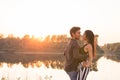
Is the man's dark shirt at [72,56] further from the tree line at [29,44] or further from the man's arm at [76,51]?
the tree line at [29,44]

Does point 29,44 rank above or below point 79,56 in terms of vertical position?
below

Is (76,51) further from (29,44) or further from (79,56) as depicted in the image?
(29,44)

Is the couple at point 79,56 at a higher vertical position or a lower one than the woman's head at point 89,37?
lower

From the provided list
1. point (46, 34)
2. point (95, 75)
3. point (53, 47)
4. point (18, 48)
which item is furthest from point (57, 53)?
point (95, 75)

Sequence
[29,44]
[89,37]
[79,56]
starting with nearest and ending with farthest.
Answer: [79,56], [89,37], [29,44]

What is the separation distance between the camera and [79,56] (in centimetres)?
454

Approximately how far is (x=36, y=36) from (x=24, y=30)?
380mm

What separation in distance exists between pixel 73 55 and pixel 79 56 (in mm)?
68

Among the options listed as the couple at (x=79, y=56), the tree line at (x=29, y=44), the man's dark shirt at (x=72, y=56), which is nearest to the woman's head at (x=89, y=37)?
the couple at (x=79, y=56)

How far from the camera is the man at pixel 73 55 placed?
4562 mm

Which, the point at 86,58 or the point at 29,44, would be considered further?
the point at 29,44

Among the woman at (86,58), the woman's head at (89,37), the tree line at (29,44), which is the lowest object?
the tree line at (29,44)

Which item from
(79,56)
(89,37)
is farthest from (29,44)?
(79,56)

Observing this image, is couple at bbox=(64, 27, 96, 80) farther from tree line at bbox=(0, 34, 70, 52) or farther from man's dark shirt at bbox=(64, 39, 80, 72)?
tree line at bbox=(0, 34, 70, 52)
